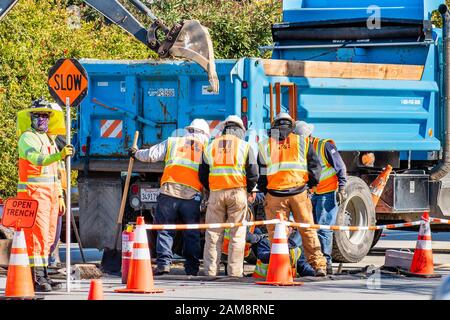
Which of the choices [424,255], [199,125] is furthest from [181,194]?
[424,255]

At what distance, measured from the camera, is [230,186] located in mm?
14891

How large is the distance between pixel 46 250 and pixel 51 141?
1.38 meters

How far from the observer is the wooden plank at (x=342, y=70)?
1631cm

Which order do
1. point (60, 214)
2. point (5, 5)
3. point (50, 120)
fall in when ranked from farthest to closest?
point (5, 5) < point (60, 214) < point (50, 120)

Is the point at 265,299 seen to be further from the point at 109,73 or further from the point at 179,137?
the point at 109,73

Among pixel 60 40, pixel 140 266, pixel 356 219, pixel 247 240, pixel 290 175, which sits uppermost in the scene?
pixel 60 40

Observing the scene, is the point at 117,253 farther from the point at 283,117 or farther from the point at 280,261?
the point at 280,261

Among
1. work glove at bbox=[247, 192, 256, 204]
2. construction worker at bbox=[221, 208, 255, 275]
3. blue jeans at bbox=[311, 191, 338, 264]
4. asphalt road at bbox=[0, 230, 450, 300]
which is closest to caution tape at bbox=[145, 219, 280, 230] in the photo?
construction worker at bbox=[221, 208, 255, 275]

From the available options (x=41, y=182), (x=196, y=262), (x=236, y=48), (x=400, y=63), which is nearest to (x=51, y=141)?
(x=41, y=182)

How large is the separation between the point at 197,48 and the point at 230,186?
190 cm

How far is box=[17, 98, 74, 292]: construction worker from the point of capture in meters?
13.4

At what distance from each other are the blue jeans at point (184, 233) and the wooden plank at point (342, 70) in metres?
1.98

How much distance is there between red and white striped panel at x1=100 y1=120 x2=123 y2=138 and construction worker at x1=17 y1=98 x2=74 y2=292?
2.59m

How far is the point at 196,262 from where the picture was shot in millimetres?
15180
